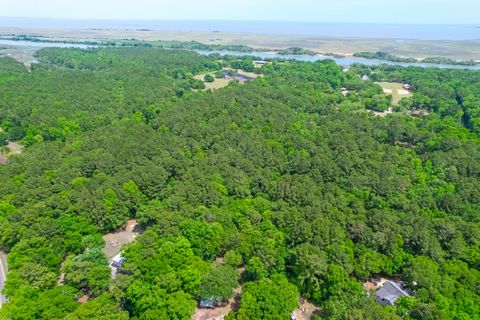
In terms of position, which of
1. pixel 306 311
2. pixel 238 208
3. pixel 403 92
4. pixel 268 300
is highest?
pixel 403 92

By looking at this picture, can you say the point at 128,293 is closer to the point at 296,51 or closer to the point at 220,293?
the point at 220,293

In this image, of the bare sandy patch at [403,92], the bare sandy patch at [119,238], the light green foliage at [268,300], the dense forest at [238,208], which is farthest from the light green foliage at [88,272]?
the bare sandy patch at [403,92]

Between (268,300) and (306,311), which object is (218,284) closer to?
(268,300)

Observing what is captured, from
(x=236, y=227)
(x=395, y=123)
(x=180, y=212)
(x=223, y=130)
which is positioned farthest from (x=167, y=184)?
(x=395, y=123)

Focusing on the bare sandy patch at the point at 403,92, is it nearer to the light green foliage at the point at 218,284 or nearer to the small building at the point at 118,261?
the light green foliage at the point at 218,284

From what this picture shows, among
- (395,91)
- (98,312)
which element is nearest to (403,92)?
(395,91)
